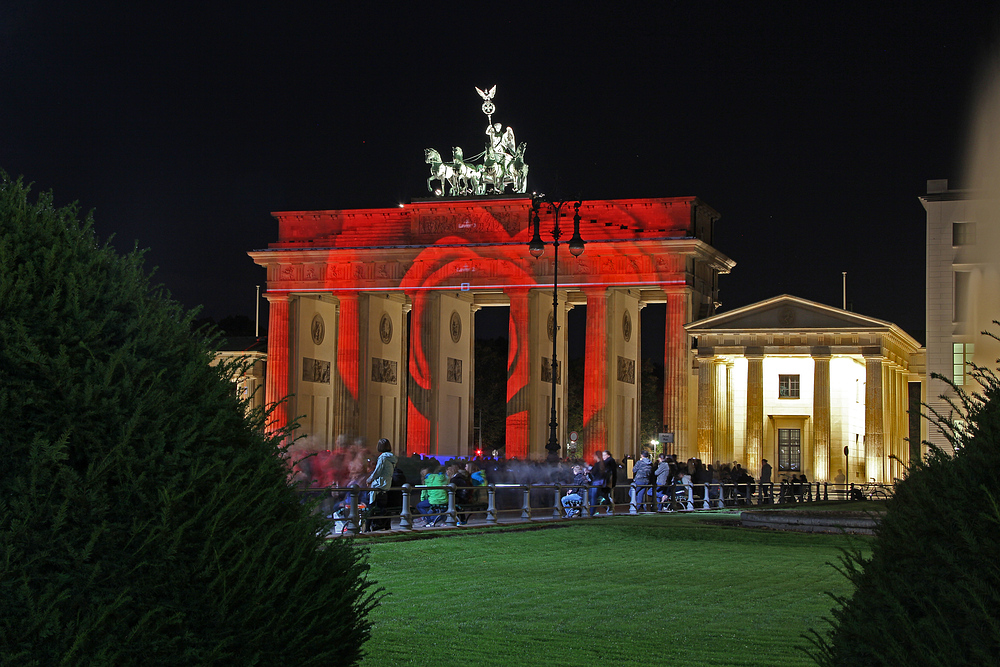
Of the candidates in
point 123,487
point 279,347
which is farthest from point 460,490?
point 279,347

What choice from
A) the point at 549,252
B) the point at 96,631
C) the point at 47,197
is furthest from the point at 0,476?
the point at 549,252

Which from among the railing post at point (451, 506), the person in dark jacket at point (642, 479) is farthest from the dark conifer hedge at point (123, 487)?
the person in dark jacket at point (642, 479)

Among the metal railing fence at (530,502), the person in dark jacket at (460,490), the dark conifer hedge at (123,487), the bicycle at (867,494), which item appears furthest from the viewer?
the bicycle at (867,494)

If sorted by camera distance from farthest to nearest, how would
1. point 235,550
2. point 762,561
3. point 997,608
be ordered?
1. point 762,561
2. point 235,550
3. point 997,608

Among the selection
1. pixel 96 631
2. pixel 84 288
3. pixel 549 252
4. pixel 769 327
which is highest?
pixel 549 252

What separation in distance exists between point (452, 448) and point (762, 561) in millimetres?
61653

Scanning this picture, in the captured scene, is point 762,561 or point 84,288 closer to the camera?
point 84,288

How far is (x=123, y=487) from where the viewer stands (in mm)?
4961

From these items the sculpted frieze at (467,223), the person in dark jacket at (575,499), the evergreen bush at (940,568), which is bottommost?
the person in dark jacket at (575,499)

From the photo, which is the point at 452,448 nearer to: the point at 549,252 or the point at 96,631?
the point at 549,252

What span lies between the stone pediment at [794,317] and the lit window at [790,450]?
8871 millimetres

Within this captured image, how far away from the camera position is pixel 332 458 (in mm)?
35656

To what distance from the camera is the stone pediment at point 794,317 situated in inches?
2712

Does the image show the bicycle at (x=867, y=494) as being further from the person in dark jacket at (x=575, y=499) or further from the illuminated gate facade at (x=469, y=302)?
the illuminated gate facade at (x=469, y=302)
